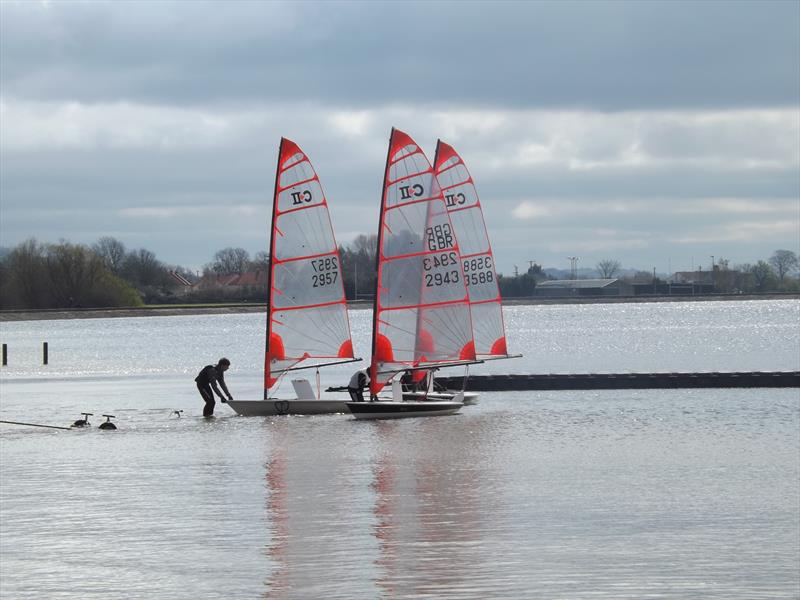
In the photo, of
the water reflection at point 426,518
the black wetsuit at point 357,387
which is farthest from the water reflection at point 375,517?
the black wetsuit at point 357,387

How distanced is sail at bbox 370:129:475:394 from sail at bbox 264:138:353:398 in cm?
140

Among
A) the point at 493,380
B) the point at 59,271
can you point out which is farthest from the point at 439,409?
the point at 59,271

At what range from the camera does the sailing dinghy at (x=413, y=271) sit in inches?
1421

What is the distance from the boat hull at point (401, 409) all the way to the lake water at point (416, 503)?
0.46 m

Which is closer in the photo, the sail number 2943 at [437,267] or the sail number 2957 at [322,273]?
the sail number 2943 at [437,267]

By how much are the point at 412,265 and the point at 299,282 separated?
10.4 feet

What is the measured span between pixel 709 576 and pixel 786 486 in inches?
281

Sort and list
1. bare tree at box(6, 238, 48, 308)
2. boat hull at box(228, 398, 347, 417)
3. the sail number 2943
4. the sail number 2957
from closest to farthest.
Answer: boat hull at box(228, 398, 347, 417) → the sail number 2943 → the sail number 2957 → bare tree at box(6, 238, 48, 308)

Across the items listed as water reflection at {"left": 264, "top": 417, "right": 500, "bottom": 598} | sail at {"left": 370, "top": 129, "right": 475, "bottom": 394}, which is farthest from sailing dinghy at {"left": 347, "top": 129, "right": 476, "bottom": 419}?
water reflection at {"left": 264, "top": 417, "right": 500, "bottom": 598}

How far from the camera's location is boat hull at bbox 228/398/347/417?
35.0 m

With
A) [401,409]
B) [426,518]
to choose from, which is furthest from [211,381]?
[426,518]

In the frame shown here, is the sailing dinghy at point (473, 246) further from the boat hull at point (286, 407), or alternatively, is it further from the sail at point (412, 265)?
the boat hull at point (286, 407)

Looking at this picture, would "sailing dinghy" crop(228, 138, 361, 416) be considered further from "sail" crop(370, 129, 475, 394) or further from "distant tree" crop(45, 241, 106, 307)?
"distant tree" crop(45, 241, 106, 307)

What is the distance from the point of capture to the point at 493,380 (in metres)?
45.7
